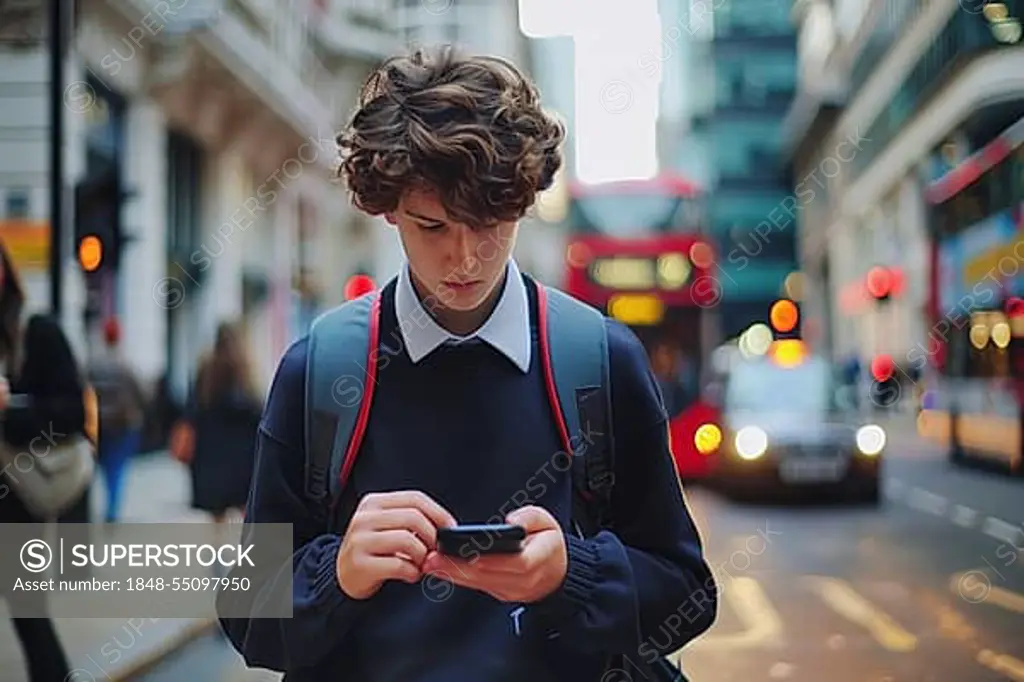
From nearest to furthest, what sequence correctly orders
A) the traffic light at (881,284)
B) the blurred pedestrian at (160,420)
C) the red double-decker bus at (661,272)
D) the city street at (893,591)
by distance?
1. the city street at (893,591)
2. the traffic light at (881,284)
3. the red double-decker bus at (661,272)
4. the blurred pedestrian at (160,420)

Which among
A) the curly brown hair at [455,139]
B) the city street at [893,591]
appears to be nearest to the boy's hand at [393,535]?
the curly brown hair at [455,139]

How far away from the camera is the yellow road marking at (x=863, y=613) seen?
3256 millimetres

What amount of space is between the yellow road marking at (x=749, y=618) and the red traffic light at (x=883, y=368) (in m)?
0.68

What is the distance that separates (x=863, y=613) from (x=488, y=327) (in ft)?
9.11

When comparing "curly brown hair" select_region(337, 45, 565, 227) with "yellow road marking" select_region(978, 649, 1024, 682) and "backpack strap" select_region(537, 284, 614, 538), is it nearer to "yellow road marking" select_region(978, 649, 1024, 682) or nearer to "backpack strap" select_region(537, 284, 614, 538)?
"backpack strap" select_region(537, 284, 614, 538)

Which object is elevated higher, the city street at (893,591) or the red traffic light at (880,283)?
the red traffic light at (880,283)

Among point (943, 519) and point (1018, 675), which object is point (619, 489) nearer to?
point (1018, 675)

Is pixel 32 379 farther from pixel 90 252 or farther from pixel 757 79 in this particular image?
pixel 90 252

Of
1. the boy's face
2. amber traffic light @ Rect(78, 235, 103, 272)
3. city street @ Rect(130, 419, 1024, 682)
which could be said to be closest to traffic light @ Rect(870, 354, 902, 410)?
city street @ Rect(130, 419, 1024, 682)

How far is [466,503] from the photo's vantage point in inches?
45.9

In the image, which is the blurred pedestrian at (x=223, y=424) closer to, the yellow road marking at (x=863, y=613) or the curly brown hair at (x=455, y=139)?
the yellow road marking at (x=863, y=613)

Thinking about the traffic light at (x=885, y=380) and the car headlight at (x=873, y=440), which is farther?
the car headlight at (x=873, y=440)

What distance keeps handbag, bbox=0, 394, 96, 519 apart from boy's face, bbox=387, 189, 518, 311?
2124mm

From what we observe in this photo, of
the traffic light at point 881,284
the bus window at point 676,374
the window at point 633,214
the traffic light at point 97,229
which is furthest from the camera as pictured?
the window at point 633,214
